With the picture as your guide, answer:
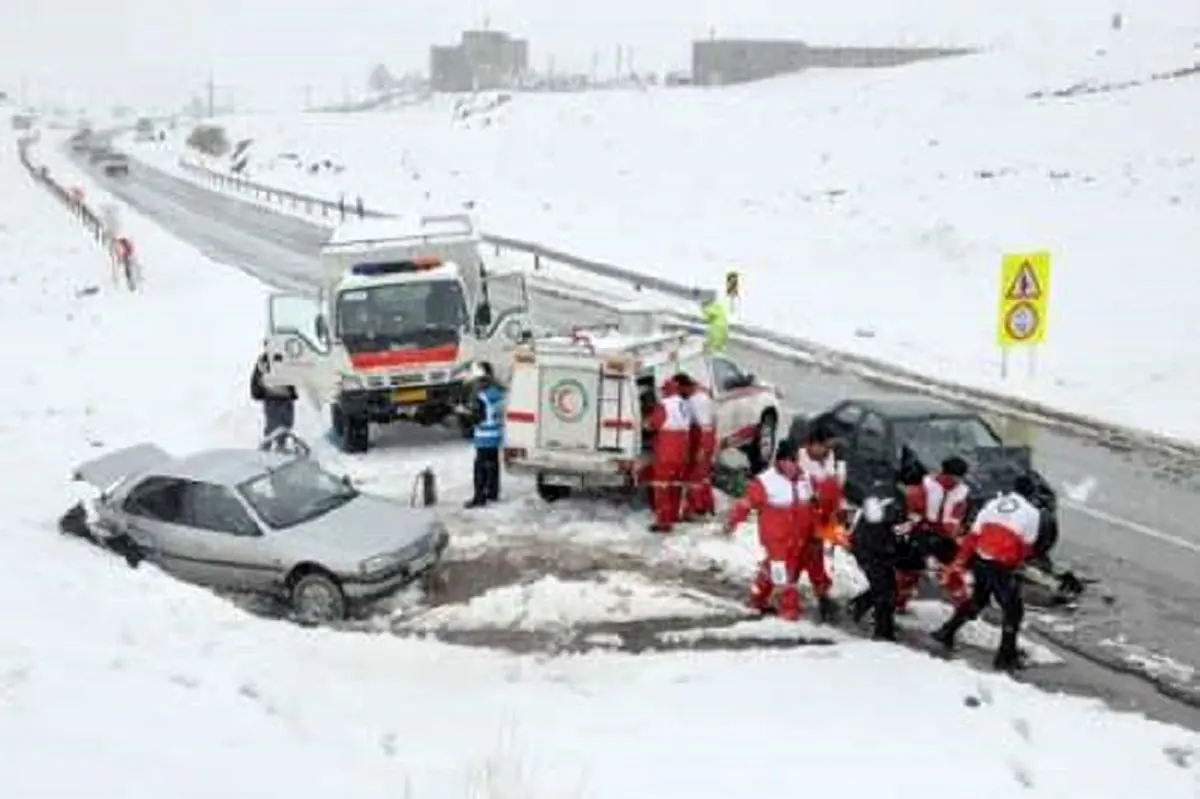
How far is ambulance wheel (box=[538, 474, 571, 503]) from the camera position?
1725cm

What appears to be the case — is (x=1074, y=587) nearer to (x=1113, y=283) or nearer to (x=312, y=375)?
(x=312, y=375)

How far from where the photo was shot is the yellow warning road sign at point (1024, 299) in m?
23.6

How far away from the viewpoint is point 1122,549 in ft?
50.9

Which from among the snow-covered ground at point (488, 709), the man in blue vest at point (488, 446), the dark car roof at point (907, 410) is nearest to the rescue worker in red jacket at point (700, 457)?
the snow-covered ground at point (488, 709)

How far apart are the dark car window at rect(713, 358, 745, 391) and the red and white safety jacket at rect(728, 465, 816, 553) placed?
5.28 metres

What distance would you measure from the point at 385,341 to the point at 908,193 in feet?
91.1

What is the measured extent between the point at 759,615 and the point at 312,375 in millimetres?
9230

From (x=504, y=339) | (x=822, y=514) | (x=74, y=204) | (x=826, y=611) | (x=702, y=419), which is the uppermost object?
(x=702, y=419)

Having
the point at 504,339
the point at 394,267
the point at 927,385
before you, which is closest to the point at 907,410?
the point at 504,339

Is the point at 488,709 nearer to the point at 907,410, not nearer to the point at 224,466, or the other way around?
the point at 224,466

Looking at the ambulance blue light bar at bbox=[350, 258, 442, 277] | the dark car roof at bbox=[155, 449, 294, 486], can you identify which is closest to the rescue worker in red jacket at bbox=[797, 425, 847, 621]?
the dark car roof at bbox=[155, 449, 294, 486]

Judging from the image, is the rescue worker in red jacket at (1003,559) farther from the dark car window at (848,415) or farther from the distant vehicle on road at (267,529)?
the distant vehicle on road at (267,529)

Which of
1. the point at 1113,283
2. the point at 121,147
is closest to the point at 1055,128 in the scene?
the point at 1113,283

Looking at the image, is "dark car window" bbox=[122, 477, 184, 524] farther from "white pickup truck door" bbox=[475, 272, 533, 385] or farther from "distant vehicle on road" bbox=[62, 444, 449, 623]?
"white pickup truck door" bbox=[475, 272, 533, 385]
